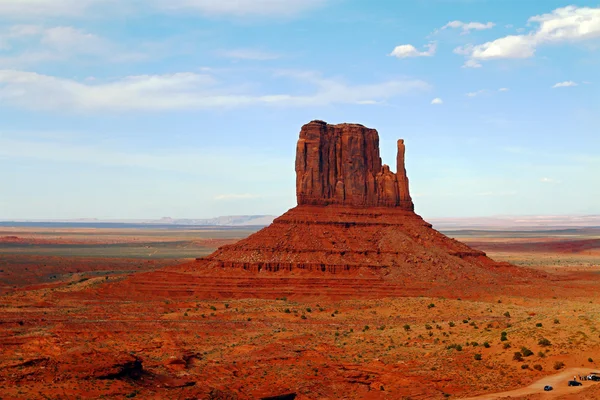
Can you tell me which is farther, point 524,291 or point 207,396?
point 524,291

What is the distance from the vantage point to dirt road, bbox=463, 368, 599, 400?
119ft

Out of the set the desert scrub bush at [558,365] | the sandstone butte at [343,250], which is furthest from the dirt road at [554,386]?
the sandstone butte at [343,250]

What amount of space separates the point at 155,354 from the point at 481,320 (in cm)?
2611

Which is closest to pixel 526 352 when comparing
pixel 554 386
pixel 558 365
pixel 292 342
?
pixel 558 365

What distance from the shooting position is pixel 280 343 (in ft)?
183

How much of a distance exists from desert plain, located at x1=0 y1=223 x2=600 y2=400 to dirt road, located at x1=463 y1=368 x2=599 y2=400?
97 millimetres

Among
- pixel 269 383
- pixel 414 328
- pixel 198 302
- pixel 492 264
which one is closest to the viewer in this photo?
pixel 269 383

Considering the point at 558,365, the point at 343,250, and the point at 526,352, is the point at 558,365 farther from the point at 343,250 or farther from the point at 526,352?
the point at 343,250

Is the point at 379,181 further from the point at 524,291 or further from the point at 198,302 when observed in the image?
the point at 198,302

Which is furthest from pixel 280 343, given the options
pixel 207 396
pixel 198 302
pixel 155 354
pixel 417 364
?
pixel 198 302

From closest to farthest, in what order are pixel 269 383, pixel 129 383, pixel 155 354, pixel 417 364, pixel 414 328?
pixel 129 383 → pixel 269 383 → pixel 417 364 → pixel 155 354 → pixel 414 328

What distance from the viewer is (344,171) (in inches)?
4018

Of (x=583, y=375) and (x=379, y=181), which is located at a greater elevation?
(x=379, y=181)

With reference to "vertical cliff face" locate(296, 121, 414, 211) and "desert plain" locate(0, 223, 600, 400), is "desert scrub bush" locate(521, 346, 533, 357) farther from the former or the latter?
"vertical cliff face" locate(296, 121, 414, 211)
